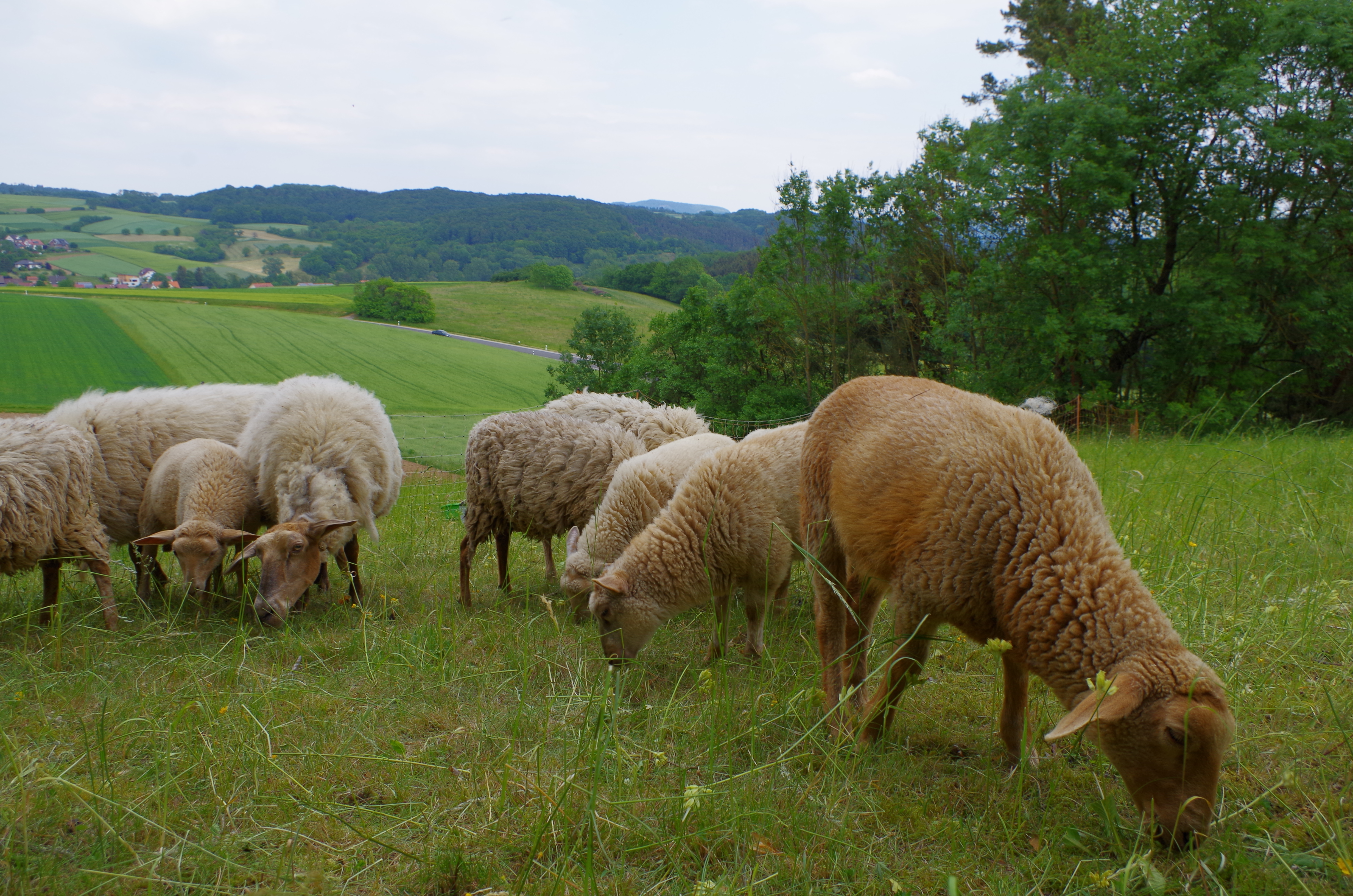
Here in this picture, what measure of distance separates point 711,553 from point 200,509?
438cm

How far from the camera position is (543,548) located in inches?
337

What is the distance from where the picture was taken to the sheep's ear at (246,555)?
5.58 metres

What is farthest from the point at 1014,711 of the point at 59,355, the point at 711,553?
the point at 59,355

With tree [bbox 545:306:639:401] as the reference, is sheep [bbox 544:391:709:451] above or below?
above

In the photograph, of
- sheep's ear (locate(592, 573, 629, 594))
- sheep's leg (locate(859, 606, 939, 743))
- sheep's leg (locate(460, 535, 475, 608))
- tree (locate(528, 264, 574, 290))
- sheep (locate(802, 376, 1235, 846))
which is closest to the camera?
sheep (locate(802, 376, 1235, 846))

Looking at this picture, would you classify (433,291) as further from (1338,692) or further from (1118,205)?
(1338,692)

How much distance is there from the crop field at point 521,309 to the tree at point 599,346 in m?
2.88

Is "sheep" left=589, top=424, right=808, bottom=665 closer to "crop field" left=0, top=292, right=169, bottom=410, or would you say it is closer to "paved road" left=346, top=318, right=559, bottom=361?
"crop field" left=0, top=292, right=169, bottom=410

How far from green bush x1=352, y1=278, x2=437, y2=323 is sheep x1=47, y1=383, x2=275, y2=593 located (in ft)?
163

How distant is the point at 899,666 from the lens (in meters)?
3.36

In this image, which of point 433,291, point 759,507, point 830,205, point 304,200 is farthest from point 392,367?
point 304,200

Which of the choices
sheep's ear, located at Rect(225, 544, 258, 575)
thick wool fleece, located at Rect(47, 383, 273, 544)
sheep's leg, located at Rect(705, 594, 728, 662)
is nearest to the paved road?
thick wool fleece, located at Rect(47, 383, 273, 544)

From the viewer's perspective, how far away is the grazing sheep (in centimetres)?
661

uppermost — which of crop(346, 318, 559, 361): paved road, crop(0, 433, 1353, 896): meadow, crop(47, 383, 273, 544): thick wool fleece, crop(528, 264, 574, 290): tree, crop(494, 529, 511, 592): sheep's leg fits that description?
crop(528, 264, 574, 290): tree
